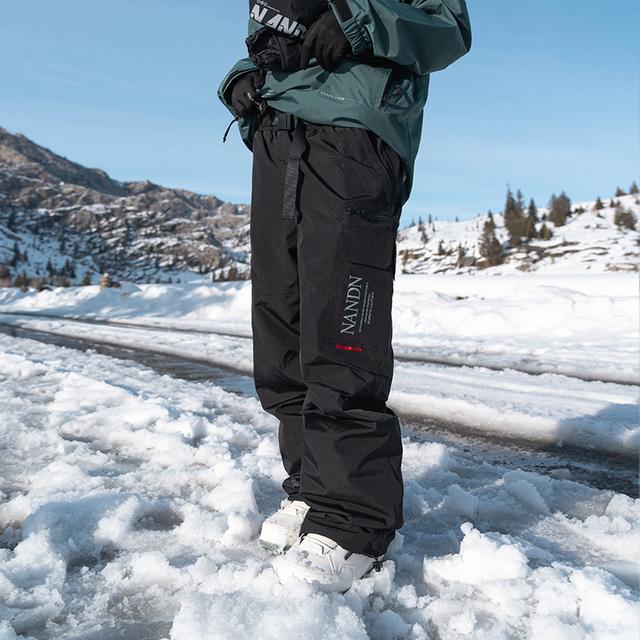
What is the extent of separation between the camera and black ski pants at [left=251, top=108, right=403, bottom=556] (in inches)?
63.3

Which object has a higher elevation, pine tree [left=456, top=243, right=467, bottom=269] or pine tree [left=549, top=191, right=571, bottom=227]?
pine tree [left=549, top=191, right=571, bottom=227]

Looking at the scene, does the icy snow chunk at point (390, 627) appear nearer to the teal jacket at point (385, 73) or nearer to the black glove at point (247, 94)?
the teal jacket at point (385, 73)

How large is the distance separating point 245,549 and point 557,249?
63777 mm

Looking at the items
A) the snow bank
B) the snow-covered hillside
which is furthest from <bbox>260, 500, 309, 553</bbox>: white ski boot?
the snow-covered hillside

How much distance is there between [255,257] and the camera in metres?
2.00

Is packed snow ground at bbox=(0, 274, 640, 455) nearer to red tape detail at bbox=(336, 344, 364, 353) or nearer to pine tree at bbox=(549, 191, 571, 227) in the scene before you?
red tape detail at bbox=(336, 344, 364, 353)

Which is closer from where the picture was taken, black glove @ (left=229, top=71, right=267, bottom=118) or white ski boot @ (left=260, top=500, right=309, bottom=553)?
white ski boot @ (left=260, top=500, right=309, bottom=553)

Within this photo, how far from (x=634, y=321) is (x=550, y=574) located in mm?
10427

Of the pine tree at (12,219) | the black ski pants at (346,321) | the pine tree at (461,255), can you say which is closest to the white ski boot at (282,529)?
the black ski pants at (346,321)

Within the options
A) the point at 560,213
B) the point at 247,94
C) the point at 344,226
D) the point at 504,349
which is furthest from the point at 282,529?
the point at 560,213

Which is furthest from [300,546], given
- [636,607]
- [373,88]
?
[373,88]

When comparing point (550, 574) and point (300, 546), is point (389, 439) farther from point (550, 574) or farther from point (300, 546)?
point (550, 574)

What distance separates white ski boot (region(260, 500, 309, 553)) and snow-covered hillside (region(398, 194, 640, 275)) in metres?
44.4

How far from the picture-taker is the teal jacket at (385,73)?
5.34 ft
